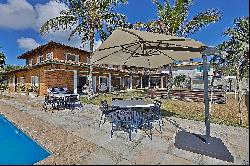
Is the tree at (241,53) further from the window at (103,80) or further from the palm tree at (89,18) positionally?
the window at (103,80)

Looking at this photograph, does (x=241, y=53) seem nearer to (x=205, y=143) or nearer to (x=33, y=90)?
(x=205, y=143)

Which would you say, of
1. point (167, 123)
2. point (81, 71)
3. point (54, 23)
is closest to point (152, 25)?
point (54, 23)

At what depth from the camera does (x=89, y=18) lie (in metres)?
15.9

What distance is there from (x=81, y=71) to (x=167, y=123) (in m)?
17.2

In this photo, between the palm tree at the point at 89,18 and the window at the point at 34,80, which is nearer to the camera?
the palm tree at the point at 89,18

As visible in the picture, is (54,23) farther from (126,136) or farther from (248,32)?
(248,32)

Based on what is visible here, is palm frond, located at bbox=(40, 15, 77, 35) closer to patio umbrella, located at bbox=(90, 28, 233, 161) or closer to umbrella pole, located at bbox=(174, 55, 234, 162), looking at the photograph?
patio umbrella, located at bbox=(90, 28, 233, 161)

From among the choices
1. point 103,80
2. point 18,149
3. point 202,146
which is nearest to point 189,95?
point 202,146

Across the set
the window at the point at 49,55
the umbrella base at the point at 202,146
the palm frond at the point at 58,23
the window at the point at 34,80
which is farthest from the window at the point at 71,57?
the umbrella base at the point at 202,146

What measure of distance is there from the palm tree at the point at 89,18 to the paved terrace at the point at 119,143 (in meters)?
9.71

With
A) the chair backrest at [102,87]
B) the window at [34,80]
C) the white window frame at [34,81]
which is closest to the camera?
the white window frame at [34,81]

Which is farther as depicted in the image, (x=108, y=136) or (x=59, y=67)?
(x=59, y=67)

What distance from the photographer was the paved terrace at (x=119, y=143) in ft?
14.1

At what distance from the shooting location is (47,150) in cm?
500
